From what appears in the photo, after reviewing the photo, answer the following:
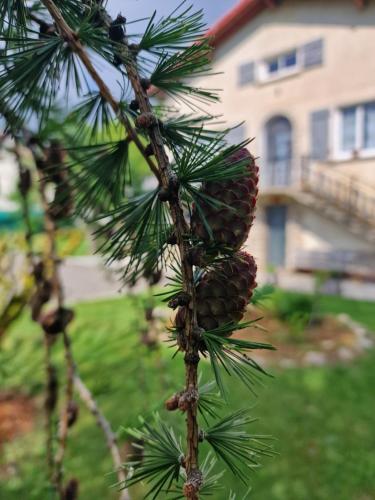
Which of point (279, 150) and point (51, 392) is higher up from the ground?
point (279, 150)

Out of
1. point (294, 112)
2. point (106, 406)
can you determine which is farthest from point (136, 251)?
point (294, 112)

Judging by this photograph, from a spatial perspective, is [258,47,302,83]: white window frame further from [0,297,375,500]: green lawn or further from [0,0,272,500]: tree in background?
[0,0,272,500]: tree in background

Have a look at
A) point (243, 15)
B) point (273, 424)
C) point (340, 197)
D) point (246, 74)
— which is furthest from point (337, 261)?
point (273, 424)

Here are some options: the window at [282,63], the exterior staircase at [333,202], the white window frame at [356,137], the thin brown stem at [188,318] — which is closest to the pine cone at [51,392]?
the thin brown stem at [188,318]

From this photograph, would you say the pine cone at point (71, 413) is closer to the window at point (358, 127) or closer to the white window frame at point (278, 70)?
the window at point (358, 127)

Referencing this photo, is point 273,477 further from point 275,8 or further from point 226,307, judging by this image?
point 275,8

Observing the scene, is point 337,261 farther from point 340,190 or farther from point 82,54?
point 82,54
